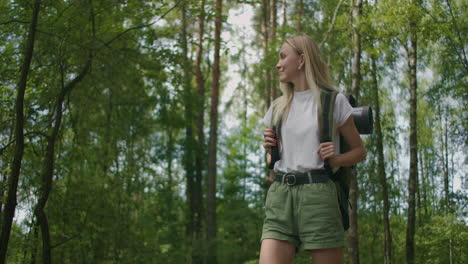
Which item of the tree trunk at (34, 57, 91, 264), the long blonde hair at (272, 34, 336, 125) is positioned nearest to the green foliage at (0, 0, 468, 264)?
the tree trunk at (34, 57, 91, 264)

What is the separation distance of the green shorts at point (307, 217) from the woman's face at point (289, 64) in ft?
1.97

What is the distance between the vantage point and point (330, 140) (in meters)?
2.26

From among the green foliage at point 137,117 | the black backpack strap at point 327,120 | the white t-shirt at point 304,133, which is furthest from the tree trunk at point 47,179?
the black backpack strap at point 327,120

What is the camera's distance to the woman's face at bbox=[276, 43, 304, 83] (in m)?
2.46

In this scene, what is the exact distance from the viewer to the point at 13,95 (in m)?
6.75

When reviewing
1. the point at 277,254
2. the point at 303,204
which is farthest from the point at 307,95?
the point at 277,254

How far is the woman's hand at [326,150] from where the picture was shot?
2215 millimetres

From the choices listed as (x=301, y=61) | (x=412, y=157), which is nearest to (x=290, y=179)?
(x=301, y=61)

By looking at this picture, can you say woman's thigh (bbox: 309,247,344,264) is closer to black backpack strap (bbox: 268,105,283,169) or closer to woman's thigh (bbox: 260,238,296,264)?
woman's thigh (bbox: 260,238,296,264)

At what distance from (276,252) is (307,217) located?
229 millimetres

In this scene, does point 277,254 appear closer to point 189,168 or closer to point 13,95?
point 13,95

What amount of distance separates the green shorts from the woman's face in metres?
0.60

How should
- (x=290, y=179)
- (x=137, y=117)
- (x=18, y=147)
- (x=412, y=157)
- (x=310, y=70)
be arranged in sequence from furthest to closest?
1. (x=137, y=117)
2. (x=412, y=157)
3. (x=18, y=147)
4. (x=310, y=70)
5. (x=290, y=179)

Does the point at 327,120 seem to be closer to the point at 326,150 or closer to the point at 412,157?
the point at 326,150
